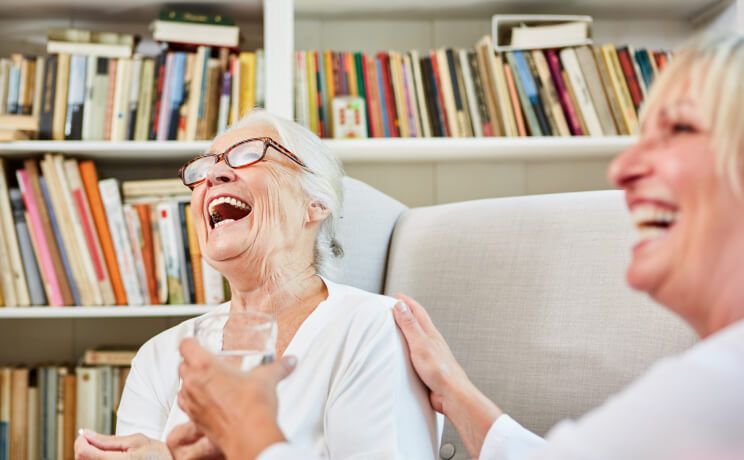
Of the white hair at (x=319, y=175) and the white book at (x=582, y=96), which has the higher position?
the white book at (x=582, y=96)

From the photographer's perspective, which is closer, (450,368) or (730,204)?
(730,204)

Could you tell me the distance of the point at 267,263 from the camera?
144cm

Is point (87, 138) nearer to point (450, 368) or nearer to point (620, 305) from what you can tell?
point (450, 368)

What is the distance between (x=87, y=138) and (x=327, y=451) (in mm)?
1314

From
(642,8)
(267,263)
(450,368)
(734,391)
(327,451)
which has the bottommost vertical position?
(327,451)

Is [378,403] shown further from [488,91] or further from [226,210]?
[488,91]

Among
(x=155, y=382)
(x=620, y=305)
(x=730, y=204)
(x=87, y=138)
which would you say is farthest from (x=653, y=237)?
(x=87, y=138)

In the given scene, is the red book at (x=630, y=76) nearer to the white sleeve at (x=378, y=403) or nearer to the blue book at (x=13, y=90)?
the white sleeve at (x=378, y=403)

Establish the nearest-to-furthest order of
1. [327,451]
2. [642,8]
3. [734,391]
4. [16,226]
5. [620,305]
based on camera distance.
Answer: [734,391] < [327,451] < [620,305] < [16,226] < [642,8]

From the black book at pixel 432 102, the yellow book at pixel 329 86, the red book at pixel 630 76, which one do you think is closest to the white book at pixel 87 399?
the yellow book at pixel 329 86

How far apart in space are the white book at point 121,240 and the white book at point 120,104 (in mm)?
135

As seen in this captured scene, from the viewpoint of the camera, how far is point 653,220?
0.63 meters

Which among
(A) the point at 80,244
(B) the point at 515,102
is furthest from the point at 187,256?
(B) the point at 515,102

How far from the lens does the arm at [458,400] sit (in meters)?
1.15
